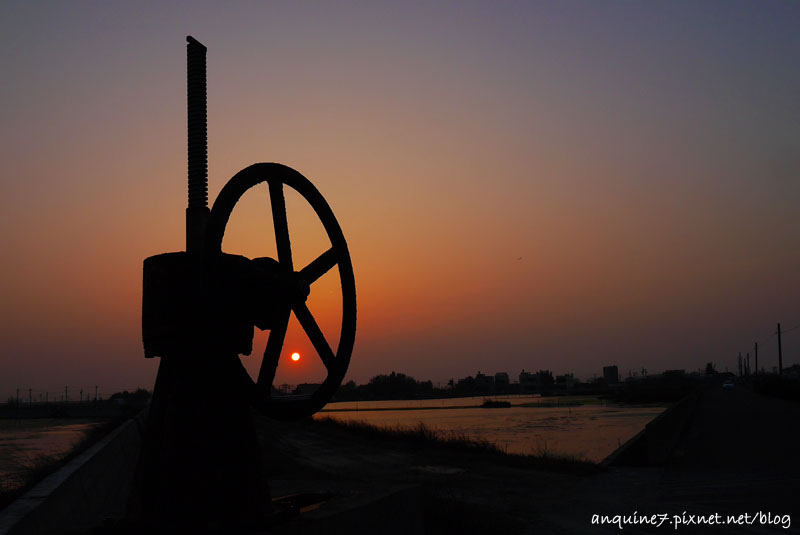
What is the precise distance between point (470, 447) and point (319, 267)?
12.7 metres

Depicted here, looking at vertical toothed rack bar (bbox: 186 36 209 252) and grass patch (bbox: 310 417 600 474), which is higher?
vertical toothed rack bar (bbox: 186 36 209 252)

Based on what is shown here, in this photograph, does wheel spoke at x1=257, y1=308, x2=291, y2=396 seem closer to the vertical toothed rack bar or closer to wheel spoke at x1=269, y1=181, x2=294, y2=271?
wheel spoke at x1=269, y1=181, x2=294, y2=271

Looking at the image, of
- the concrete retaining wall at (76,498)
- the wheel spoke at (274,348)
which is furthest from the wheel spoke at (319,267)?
the concrete retaining wall at (76,498)

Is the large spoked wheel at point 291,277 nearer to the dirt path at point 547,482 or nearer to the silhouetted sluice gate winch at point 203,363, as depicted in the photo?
the silhouetted sluice gate winch at point 203,363

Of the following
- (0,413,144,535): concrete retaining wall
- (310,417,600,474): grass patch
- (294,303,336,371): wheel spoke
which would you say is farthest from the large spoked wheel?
(310,417,600,474): grass patch

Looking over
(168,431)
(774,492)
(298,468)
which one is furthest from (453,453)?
(168,431)

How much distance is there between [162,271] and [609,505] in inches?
297

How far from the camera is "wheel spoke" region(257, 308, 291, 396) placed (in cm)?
451

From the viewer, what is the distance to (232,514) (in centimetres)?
408

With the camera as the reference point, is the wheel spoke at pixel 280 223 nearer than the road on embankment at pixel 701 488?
Yes

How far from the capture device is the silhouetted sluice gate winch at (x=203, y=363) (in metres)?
3.97

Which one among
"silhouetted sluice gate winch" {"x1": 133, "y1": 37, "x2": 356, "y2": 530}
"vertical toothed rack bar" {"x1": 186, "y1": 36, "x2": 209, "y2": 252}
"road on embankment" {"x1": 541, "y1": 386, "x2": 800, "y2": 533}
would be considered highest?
"vertical toothed rack bar" {"x1": 186, "y1": 36, "x2": 209, "y2": 252}

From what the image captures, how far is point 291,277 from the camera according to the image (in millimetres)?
4621

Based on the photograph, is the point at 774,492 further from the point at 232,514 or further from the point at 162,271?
the point at 162,271
